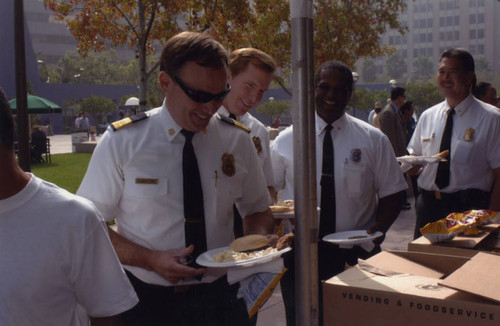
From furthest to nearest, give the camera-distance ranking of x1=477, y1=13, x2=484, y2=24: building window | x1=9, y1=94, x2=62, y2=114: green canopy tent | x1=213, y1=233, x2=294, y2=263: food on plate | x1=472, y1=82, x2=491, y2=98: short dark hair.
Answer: x1=477, y1=13, x2=484, y2=24: building window → x1=9, y1=94, x2=62, y2=114: green canopy tent → x1=472, y1=82, x2=491, y2=98: short dark hair → x1=213, y1=233, x2=294, y2=263: food on plate

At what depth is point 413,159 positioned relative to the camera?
11.5ft

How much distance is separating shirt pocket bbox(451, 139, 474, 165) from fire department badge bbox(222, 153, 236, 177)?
2161mm

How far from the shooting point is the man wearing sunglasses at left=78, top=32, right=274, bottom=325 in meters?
2.16

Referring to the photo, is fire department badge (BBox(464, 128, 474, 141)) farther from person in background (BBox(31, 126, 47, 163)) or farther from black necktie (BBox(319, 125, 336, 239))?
person in background (BBox(31, 126, 47, 163))

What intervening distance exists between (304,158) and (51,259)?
2.56ft

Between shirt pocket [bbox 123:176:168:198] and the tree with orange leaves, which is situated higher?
the tree with orange leaves

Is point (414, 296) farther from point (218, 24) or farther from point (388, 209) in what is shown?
point (218, 24)

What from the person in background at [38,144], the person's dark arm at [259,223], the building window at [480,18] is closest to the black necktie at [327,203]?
the person's dark arm at [259,223]

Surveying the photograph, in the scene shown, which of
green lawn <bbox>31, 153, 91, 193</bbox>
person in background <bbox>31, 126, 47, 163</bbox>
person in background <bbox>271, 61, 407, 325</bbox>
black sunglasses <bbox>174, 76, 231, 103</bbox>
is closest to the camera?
black sunglasses <bbox>174, 76, 231, 103</bbox>

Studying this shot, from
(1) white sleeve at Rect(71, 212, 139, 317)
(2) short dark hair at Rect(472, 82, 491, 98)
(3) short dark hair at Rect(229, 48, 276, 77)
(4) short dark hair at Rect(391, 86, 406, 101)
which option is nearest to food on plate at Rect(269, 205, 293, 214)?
(3) short dark hair at Rect(229, 48, 276, 77)

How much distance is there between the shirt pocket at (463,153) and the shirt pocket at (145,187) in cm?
247

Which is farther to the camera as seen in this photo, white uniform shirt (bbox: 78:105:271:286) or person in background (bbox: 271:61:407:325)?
person in background (bbox: 271:61:407:325)

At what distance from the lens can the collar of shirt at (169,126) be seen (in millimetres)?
2291

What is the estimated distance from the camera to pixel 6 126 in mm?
1470
